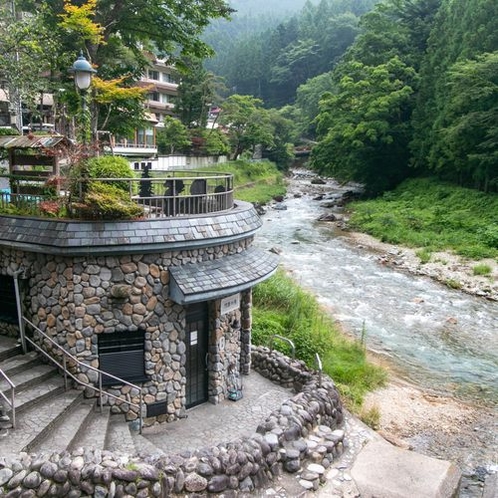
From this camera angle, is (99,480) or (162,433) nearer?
(99,480)

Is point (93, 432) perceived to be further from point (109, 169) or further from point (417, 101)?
point (417, 101)

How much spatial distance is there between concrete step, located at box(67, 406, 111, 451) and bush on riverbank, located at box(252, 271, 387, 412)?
6.77 m

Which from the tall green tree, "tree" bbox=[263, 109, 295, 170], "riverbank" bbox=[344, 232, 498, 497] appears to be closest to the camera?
"riverbank" bbox=[344, 232, 498, 497]

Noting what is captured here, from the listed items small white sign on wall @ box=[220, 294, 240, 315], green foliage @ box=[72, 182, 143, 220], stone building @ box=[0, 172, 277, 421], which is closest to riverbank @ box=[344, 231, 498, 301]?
small white sign on wall @ box=[220, 294, 240, 315]

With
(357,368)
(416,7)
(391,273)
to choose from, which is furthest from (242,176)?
(357,368)

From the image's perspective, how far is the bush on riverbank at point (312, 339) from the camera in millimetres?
15573

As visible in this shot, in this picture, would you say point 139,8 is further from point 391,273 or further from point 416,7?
point 416,7

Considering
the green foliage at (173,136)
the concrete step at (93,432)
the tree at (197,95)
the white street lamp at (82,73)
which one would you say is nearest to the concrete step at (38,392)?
the concrete step at (93,432)

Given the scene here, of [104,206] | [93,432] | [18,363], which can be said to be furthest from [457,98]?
[93,432]

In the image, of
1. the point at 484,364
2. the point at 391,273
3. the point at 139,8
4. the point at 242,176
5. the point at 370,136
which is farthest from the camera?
the point at 242,176

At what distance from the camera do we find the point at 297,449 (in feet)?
32.2

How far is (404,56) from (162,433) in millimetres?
53118

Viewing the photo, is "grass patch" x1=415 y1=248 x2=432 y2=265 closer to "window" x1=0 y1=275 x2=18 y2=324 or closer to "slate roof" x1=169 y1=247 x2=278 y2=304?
"slate roof" x1=169 y1=247 x2=278 y2=304

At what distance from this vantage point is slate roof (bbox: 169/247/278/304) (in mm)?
10094
